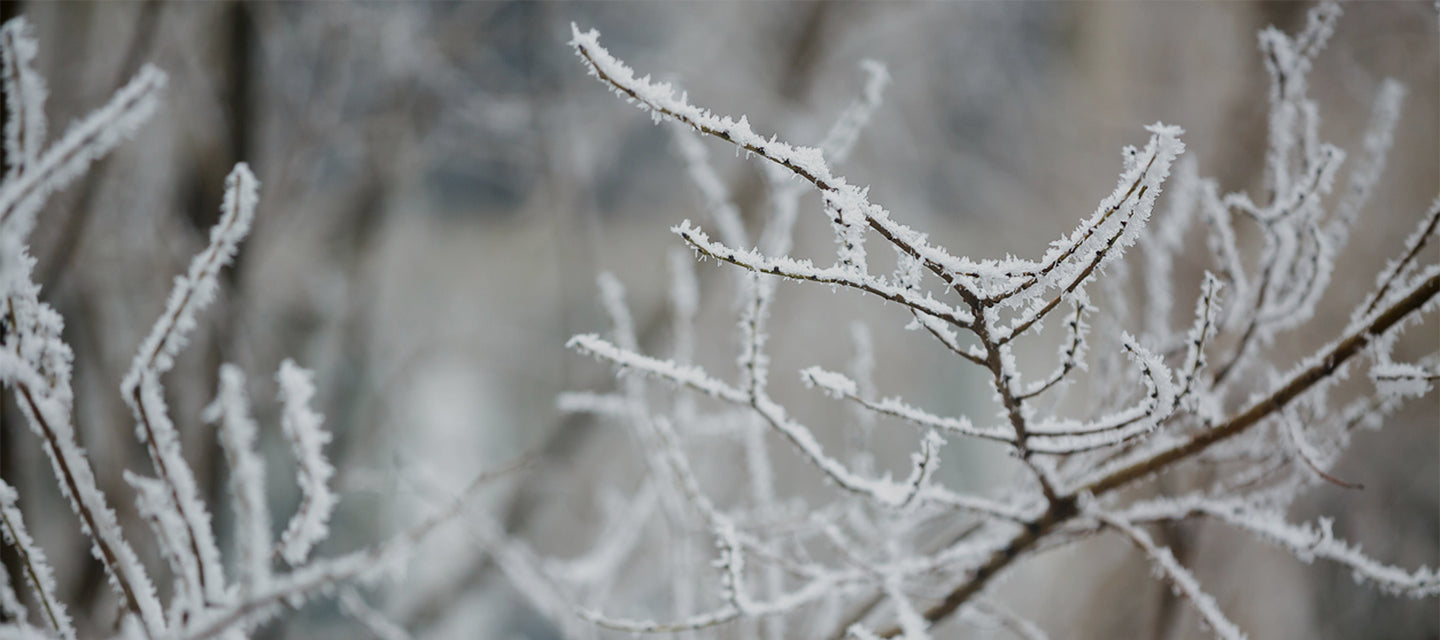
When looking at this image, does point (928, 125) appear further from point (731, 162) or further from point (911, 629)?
point (911, 629)

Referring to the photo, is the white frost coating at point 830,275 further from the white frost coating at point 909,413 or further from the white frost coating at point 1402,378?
the white frost coating at point 1402,378

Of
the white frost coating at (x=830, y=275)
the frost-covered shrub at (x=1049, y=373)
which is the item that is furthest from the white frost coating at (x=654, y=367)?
the white frost coating at (x=830, y=275)

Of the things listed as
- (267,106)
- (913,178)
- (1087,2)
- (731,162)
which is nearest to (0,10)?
(267,106)

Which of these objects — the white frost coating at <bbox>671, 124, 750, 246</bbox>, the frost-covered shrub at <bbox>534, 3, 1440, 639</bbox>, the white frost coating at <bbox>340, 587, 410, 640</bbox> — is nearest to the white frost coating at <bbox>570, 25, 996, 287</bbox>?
the frost-covered shrub at <bbox>534, 3, 1440, 639</bbox>

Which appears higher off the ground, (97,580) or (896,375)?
(896,375)

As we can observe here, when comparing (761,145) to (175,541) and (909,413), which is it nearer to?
(909,413)

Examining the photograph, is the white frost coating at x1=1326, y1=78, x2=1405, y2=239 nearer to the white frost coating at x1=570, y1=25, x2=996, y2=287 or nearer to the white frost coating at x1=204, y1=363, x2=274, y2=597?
the white frost coating at x1=570, y1=25, x2=996, y2=287
